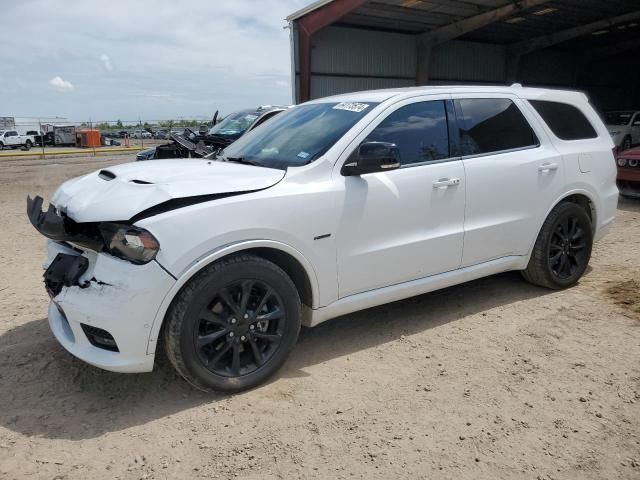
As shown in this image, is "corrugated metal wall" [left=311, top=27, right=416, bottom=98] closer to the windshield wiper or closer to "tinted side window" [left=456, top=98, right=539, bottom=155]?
"tinted side window" [left=456, top=98, right=539, bottom=155]

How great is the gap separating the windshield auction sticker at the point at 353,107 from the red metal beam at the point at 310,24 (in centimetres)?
1319

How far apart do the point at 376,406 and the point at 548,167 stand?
8.52 ft

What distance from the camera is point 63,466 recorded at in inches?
98.1

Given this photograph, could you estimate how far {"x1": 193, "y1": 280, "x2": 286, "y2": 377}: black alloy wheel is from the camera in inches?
116

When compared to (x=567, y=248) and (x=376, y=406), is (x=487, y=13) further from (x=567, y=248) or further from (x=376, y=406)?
(x=376, y=406)

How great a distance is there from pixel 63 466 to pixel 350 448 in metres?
1.39

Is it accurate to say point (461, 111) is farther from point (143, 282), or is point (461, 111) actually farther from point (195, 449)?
point (195, 449)

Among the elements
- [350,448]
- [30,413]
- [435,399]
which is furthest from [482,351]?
[30,413]

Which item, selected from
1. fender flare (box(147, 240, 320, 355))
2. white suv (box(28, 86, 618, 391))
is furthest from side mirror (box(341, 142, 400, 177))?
fender flare (box(147, 240, 320, 355))

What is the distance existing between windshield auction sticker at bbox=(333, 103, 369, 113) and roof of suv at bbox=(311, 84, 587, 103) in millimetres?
77

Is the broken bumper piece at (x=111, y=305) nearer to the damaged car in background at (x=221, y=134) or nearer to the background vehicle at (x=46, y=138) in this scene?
the damaged car in background at (x=221, y=134)

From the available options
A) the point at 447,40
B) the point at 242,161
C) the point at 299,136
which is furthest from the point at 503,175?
the point at 447,40

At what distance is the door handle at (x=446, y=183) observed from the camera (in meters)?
3.69

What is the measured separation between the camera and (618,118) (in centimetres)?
1605
